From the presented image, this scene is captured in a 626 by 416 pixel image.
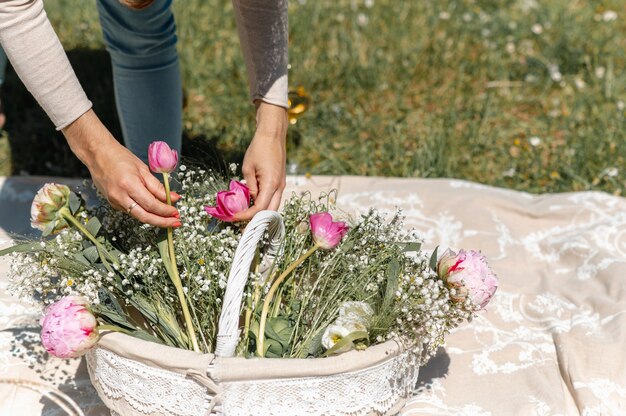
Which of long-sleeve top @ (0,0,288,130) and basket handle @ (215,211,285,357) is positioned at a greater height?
long-sleeve top @ (0,0,288,130)

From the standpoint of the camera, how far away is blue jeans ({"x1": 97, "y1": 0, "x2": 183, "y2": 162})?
178 cm

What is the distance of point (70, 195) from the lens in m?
1.29

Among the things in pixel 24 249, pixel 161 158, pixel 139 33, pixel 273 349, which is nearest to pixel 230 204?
pixel 161 158

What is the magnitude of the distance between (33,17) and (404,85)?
5.48 feet

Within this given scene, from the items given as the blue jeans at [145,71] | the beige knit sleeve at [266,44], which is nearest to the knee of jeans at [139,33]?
the blue jeans at [145,71]

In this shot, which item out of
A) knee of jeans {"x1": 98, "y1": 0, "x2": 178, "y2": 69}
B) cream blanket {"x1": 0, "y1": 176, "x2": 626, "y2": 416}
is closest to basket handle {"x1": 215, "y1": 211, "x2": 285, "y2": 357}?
cream blanket {"x1": 0, "y1": 176, "x2": 626, "y2": 416}

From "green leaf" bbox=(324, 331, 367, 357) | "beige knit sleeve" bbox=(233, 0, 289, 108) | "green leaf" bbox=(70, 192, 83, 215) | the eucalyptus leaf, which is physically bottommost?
"green leaf" bbox=(324, 331, 367, 357)

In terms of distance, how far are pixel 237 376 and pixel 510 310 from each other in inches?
33.0

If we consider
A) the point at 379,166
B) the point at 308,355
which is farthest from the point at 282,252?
the point at 379,166

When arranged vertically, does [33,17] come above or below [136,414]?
above

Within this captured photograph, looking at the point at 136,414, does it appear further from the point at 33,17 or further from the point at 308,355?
the point at 33,17

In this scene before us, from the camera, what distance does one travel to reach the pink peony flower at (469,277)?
3.94 ft

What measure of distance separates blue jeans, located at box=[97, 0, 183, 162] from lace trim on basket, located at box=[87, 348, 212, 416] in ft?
2.79

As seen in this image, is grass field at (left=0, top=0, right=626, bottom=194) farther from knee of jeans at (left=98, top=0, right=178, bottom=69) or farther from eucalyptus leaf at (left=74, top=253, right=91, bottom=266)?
eucalyptus leaf at (left=74, top=253, right=91, bottom=266)
